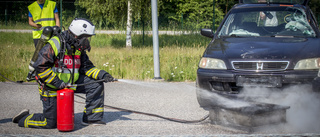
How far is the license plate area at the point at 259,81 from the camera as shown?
5.81 metres

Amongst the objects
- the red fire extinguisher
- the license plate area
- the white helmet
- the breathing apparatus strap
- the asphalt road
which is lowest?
the asphalt road

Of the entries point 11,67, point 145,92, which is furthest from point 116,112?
point 11,67

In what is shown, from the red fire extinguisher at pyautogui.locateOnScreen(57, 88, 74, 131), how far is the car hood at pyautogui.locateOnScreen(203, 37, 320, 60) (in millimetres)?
2147

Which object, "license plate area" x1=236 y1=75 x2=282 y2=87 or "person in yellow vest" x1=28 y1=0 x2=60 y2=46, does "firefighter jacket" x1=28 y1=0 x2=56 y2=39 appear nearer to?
"person in yellow vest" x1=28 y1=0 x2=60 y2=46

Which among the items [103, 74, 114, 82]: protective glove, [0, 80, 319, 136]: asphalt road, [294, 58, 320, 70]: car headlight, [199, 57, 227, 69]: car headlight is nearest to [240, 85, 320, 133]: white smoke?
[294, 58, 320, 70]: car headlight

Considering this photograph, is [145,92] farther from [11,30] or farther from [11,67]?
[11,30]

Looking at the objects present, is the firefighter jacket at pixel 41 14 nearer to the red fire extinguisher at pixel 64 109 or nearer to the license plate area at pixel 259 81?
the red fire extinguisher at pixel 64 109

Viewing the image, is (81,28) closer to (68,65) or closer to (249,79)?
(68,65)

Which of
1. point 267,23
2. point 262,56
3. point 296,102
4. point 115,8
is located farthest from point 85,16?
point 296,102

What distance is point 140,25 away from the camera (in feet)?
69.9

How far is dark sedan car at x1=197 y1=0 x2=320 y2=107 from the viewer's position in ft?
19.2

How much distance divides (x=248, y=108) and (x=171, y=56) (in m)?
7.44

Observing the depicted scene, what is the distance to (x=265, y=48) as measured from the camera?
628 cm

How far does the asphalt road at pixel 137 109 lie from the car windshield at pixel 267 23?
147 cm
